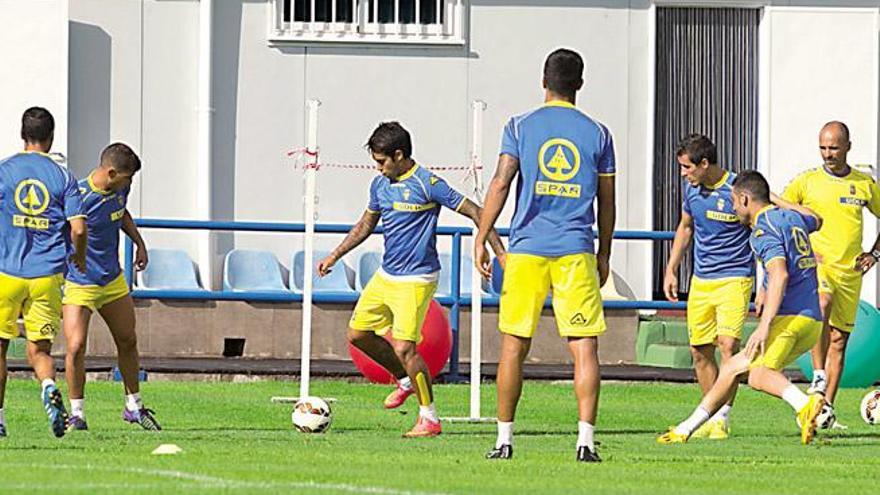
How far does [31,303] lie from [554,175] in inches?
140

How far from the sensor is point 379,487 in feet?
34.7

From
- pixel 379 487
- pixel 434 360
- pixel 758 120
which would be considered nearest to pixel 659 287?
pixel 758 120

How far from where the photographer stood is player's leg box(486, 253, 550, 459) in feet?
40.9

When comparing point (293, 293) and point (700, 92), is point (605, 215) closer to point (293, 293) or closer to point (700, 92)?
point (293, 293)

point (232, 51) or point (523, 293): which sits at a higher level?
point (232, 51)

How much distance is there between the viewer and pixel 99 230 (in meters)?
15.2

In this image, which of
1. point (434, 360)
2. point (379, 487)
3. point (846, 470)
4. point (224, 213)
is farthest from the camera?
point (224, 213)


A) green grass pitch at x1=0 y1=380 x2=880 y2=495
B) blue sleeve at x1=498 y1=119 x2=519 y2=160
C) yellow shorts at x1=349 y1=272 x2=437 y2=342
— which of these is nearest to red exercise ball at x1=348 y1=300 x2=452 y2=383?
green grass pitch at x1=0 y1=380 x2=880 y2=495

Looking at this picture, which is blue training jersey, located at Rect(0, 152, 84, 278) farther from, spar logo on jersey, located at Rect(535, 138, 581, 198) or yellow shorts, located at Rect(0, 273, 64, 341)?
spar logo on jersey, located at Rect(535, 138, 581, 198)

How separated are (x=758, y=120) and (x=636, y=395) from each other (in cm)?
731

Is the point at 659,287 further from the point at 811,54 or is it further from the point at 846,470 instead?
the point at 846,470

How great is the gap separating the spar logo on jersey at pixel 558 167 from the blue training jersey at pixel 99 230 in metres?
3.77

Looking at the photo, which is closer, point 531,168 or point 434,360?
point 531,168

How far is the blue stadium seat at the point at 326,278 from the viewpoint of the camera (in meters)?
25.0
